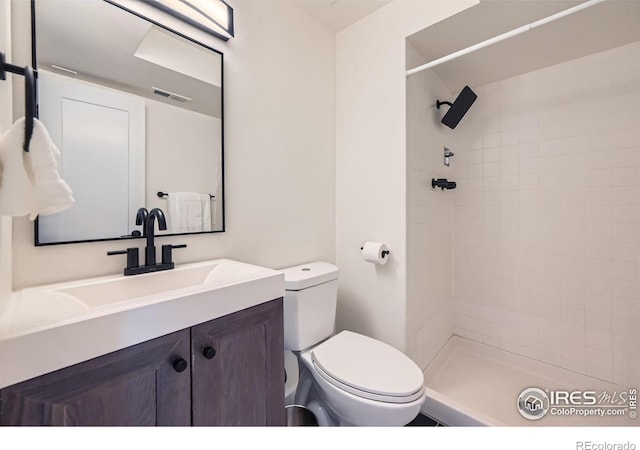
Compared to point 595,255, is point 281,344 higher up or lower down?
lower down

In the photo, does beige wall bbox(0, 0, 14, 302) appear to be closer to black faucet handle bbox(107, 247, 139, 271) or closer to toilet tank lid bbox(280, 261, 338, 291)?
black faucet handle bbox(107, 247, 139, 271)

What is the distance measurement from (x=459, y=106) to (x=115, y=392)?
213 centimetres

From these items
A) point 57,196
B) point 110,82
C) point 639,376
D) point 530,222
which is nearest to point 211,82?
point 110,82

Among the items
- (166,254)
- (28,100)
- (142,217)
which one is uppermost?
(28,100)

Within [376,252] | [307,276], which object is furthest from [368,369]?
[376,252]

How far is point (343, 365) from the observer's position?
115 centimetres

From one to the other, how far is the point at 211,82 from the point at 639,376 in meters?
2.77

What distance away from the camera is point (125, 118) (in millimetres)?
1006

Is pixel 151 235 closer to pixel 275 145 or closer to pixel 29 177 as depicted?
pixel 29 177

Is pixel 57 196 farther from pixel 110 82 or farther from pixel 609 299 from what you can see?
pixel 609 299

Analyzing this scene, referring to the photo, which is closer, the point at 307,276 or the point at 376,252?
the point at 307,276

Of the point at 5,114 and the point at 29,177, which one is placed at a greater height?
the point at 5,114

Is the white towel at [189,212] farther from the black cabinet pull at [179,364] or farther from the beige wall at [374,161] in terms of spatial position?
the beige wall at [374,161]

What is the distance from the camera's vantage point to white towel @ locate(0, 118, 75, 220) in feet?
1.54
